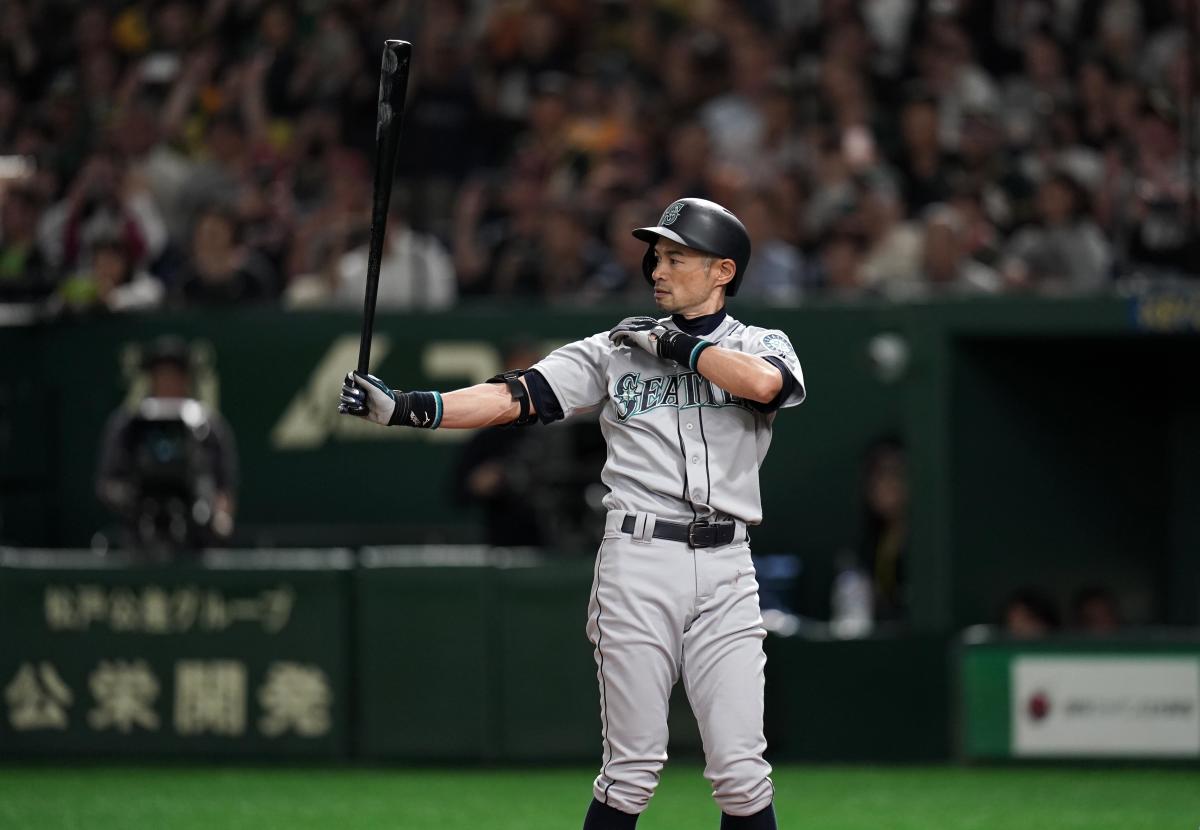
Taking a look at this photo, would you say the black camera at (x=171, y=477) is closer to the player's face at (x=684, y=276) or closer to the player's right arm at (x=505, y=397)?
the player's right arm at (x=505, y=397)

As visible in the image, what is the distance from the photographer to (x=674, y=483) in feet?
15.3

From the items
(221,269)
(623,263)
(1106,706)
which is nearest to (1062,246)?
(623,263)

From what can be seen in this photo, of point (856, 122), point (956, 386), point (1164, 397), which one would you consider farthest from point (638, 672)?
point (856, 122)

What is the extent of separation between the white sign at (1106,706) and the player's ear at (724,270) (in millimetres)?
4198

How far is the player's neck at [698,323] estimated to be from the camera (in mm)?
4801

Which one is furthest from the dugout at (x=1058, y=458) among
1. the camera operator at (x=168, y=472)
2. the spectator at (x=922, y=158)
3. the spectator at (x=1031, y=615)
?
the camera operator at (x=168, y=472)

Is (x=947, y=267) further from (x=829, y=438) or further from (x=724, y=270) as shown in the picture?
(x=724, y=270)

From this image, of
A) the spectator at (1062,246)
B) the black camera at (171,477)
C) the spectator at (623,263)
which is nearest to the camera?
the black camera at (171,477)

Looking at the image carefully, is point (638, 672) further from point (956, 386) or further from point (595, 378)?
point (956, 386)

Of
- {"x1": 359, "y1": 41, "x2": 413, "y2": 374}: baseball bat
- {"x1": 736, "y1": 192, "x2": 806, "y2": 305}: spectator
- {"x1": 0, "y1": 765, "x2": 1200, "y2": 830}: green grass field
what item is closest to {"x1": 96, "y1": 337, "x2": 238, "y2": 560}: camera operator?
{"x1": 0, "y1": 765, "x2": 1200, "y2": 830}: green grass field

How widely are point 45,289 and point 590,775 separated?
4247 mm

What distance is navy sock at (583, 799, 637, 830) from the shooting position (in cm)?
458

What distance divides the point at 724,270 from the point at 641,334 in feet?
1.04

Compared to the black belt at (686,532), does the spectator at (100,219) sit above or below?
above
